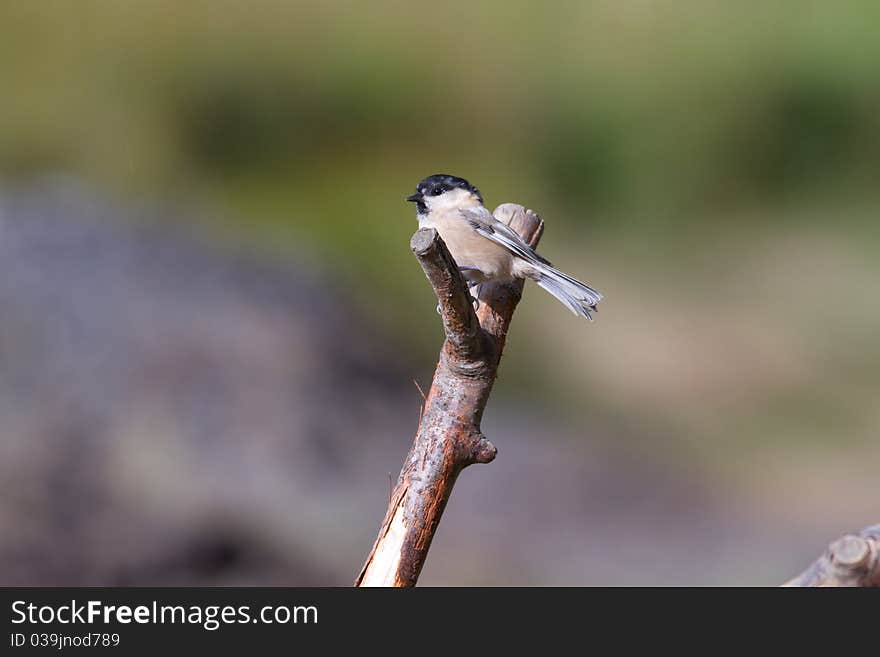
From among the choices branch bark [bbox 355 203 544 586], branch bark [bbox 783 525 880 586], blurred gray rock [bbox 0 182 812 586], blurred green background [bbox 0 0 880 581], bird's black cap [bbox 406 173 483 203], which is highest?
blurred green background [bbox 0 0 880 581]

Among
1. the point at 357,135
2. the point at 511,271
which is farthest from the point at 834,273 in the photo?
the point at 511,271

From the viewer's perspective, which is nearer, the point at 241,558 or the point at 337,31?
the point at 241,558

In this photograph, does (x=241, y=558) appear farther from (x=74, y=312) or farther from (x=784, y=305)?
(x=784, y=305)

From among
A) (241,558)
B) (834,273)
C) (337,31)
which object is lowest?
(241,558)

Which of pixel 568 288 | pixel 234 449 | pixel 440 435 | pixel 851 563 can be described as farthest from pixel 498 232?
pixel 234 449

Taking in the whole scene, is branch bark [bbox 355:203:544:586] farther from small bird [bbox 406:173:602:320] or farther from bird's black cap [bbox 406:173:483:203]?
bird's black cap [bbox 406:173:483:203]

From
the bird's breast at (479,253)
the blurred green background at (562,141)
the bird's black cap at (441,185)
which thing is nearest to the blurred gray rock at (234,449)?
the blurred green background at (562,141)

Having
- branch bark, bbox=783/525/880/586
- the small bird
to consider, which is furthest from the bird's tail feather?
branch bark, bbox=783/525/880/586
